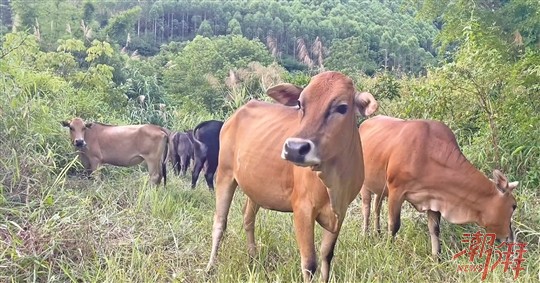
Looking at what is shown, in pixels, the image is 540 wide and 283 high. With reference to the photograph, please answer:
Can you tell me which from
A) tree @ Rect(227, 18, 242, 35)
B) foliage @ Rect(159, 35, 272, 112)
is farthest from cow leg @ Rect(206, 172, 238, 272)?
tree @ Rect(227, 18, 242, 35)

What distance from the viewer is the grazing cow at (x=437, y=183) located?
4.98 meters

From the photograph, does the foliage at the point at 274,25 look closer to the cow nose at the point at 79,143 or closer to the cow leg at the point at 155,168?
the cow leg at the point at 155,168

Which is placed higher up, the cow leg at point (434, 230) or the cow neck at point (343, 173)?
the cow neck at point (343, 173)

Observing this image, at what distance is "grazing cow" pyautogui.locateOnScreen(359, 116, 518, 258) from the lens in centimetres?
498

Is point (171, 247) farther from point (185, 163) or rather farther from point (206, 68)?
point (206, 68)

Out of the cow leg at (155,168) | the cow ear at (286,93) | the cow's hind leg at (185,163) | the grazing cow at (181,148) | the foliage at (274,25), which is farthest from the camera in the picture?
the foliage at (274,25)

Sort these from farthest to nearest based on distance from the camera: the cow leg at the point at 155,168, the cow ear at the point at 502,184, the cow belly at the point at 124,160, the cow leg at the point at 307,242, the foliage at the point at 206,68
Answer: the foliage at the point at 206,68, the cow leg at the point at 155,168, the cow belly at the point at 124,160, the cow ear at the point at 502,184, the cow leg at the point at 307,242

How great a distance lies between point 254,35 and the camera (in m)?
35.9

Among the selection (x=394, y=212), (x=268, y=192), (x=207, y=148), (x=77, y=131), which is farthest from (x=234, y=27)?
(x=268, y=192)

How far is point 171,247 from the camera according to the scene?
5035mm

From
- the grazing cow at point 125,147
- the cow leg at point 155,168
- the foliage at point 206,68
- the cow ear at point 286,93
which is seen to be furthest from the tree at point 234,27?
the cow ear at point 286,93

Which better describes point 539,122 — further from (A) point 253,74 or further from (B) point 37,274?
(A) point 253,74

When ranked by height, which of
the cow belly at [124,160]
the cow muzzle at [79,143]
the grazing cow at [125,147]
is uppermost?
the cow muzzle at [79,143]

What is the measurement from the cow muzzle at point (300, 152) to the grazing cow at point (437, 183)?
2.18m
